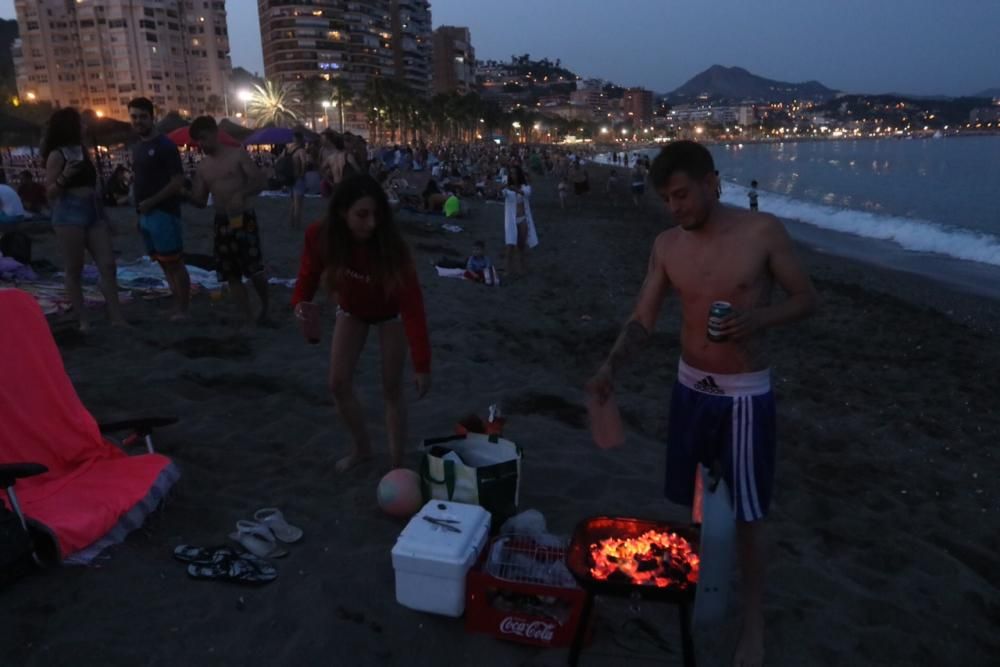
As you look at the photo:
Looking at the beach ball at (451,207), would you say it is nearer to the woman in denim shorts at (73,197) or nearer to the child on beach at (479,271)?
the child on beach at (479,271)

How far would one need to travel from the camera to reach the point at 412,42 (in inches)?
6058

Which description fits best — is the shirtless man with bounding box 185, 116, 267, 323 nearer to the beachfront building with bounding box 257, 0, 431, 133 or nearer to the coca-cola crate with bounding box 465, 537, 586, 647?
the coca-cola crate with bounding box 465, 537, 586, 647

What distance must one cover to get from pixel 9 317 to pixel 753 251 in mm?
3974

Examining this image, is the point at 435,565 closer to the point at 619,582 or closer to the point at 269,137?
the point at 619,582

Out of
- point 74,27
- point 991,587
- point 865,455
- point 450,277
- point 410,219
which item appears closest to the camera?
point 991,587

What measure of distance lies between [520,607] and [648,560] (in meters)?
0.61

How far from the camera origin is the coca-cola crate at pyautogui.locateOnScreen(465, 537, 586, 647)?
9.48 feet

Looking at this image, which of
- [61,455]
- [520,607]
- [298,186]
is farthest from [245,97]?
[520,607]

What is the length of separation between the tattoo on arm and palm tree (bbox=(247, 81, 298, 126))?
98911mm

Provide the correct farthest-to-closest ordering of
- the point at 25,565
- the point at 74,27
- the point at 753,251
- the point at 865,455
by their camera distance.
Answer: the point at 74,27
the point at 865,455
the point at 25,565
the point at 753,251

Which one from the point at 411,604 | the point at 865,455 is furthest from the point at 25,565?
the point at 865,455

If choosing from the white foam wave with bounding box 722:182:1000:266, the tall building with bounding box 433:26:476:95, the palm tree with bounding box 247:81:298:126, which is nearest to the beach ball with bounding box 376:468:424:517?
the white foam wave with bounding box 722:182:1000:266

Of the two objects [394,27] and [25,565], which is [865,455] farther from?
[394,27]

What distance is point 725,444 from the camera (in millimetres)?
2740
